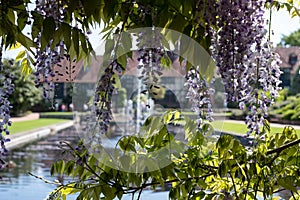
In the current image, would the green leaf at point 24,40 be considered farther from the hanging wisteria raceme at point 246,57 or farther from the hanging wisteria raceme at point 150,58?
the hanging wisteria raceme at point 246,57

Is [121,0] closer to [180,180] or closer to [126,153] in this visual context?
[126,153]

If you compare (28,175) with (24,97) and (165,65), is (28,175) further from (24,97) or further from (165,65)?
(24,97)

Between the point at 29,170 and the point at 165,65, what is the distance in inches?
266

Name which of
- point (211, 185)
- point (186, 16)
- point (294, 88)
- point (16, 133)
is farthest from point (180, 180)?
point (294, 88)

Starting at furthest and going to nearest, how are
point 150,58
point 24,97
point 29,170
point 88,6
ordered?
point 24,97 < point 29,170 < point 150,58 < point 88,6

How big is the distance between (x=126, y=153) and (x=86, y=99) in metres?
0.20

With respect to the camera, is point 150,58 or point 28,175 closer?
point 150,58

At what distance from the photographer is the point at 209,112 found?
132 cm

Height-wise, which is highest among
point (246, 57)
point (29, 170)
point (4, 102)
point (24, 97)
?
point (246, 57)

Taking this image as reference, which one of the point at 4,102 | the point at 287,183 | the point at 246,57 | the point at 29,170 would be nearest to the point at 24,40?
the point at 4,102

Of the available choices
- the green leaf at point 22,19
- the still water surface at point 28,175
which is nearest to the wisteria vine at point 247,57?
the green leaf at point 22,19

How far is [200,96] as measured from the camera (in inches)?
52.6

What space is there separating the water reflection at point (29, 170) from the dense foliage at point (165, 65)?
7.30ft

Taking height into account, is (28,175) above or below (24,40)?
below
